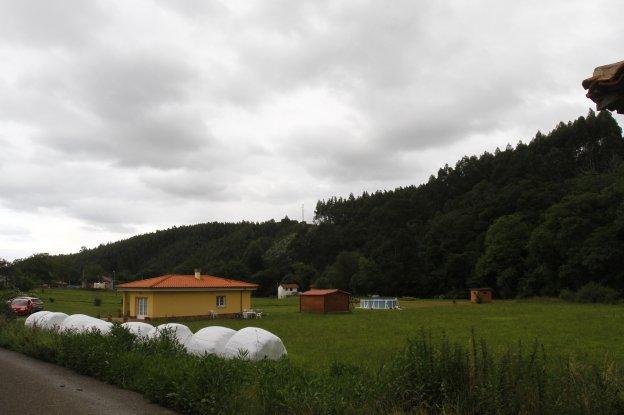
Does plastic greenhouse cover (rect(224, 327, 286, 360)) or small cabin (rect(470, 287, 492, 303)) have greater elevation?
plastic greenhouse cover (rect(224, 327, 286, 360))

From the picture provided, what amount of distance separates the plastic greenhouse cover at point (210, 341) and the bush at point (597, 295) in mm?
41054

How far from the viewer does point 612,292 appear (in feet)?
147

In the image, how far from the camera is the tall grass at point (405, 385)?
5.98 m

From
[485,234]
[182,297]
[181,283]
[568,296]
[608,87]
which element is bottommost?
[568,296]

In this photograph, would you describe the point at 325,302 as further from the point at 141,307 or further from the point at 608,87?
the point at 608,87

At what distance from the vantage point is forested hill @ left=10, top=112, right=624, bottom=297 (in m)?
56.1

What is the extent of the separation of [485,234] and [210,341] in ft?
217

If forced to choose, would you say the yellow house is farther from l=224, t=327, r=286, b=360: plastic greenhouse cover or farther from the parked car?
l=224, t=327, r=286, b=360: plastic greenhouse cover

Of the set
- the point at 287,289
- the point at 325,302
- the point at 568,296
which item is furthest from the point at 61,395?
the point at 287,289

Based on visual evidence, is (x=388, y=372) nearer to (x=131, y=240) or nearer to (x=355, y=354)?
(x=355, y=354)

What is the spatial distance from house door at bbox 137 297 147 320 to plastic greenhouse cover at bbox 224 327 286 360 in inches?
887

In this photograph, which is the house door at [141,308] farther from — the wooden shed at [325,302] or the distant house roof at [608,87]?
the distant house roof at [608,87]

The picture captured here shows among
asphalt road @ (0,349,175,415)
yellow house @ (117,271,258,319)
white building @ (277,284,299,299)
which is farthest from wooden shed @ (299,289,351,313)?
white building @ (277,284,299,299)

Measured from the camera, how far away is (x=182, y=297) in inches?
1336
